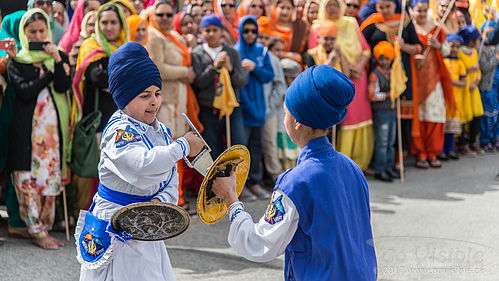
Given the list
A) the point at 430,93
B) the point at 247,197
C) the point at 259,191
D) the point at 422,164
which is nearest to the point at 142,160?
the point at 247,197

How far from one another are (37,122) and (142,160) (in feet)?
9.28

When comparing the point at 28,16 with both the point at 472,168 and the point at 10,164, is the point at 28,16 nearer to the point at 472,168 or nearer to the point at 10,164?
the point at 10,164

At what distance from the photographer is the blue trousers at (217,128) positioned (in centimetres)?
650

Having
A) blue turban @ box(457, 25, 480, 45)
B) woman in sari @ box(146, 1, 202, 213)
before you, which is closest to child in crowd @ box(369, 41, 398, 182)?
blue turban @ box(457, 25, 480, 45)

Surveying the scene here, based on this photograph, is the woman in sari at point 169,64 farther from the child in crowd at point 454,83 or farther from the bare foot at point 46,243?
the child in crowd at point 454,83

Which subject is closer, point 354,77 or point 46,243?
point 46,243

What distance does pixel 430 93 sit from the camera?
848 cm

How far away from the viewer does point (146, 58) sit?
2.85 metres

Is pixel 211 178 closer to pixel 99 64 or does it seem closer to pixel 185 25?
pixel 99 64

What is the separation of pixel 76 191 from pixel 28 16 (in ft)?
5.36

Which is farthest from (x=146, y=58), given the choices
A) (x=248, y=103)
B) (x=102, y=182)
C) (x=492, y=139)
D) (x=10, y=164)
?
(x=492, y=139)

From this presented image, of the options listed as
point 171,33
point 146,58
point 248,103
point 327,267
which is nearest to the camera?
point 327,267

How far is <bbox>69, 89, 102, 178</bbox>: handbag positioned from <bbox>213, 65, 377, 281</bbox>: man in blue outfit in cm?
310

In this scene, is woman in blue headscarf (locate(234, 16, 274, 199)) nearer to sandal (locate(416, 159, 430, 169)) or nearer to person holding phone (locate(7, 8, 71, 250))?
person holding phone (locate(7, 8, 71, 250))
